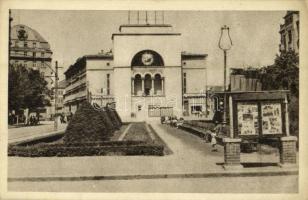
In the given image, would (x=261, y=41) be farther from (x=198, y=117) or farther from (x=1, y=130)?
(x=1, y=130)

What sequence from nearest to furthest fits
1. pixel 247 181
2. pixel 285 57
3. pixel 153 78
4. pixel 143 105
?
1. pixel 247 181
2. pixel 285 57
3. pixel 143 105
4. pixel 153 78

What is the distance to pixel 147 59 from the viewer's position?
8.60m

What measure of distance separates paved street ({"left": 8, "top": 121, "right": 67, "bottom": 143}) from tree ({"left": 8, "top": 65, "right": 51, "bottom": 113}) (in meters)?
0.29

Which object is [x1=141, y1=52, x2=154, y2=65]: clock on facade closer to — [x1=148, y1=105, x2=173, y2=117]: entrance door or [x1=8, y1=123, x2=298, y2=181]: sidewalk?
[x1=148, y1=105, x2=173, y2=117]: entrance door

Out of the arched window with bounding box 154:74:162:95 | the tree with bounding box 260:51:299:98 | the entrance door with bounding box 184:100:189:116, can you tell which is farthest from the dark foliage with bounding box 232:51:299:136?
the arched window with bounding box 154:74:162:95

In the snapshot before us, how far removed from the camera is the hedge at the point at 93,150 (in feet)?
24.5

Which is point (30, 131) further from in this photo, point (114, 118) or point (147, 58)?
point (147, 58)

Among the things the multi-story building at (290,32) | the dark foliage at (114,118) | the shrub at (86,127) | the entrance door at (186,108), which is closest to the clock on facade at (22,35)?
the shrub at (86,127)

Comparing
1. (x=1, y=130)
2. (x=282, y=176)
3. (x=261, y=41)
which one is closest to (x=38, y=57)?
(x=1, y=130)

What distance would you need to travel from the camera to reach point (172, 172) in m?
6.87

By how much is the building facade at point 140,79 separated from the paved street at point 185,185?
1.38 meters

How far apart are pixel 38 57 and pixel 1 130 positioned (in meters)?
1.13

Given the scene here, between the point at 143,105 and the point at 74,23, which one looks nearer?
the point at 74,23

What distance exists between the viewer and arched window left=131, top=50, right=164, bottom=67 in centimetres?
834
